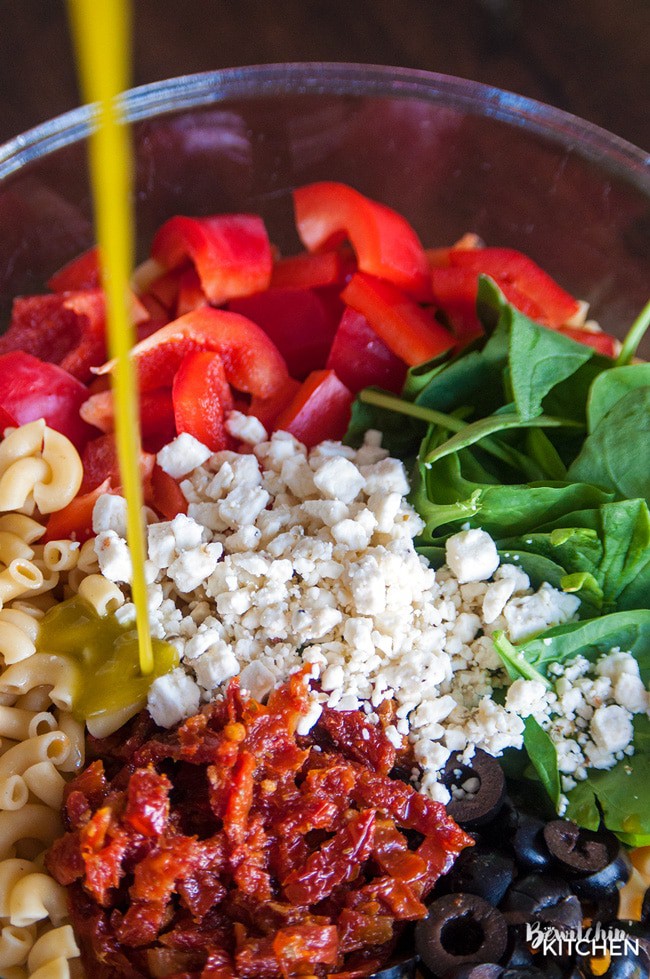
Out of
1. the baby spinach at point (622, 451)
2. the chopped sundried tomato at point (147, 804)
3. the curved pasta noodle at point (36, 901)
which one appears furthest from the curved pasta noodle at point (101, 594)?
the baby spinach at point (622, 451)

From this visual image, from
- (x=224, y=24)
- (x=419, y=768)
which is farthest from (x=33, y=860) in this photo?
(x=224, y=24)

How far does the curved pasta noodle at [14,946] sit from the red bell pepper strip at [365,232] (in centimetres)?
142

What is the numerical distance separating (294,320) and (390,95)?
0.62 meters

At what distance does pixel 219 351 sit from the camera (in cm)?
199

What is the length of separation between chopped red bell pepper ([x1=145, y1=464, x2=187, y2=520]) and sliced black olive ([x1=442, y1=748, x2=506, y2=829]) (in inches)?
26.9

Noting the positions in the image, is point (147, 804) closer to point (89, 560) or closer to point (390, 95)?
point (89, 560)

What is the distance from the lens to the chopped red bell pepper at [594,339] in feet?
6.89

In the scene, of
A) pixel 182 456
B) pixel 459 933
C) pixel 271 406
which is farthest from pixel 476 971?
pixel 271 406

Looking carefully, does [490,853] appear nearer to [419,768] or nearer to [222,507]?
[419,768]

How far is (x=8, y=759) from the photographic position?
1584mm

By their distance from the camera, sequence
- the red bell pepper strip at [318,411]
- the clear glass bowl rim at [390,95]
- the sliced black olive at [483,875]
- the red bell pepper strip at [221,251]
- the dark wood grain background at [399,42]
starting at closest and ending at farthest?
1. the sliced black olive at [483,875]
2. the red bell pepper strip at [318,411]
3. the red bell pepper strip at [221,251]
4. the clear glass bowl rim at [390,95]
5. the dark wood grain background at [399,42]

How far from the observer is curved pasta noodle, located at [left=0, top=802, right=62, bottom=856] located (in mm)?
1540

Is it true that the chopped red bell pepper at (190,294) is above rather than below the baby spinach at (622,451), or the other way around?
above

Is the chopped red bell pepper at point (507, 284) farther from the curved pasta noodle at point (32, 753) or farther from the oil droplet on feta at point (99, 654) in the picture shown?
the curved pasta noodle at point (32, 753)
